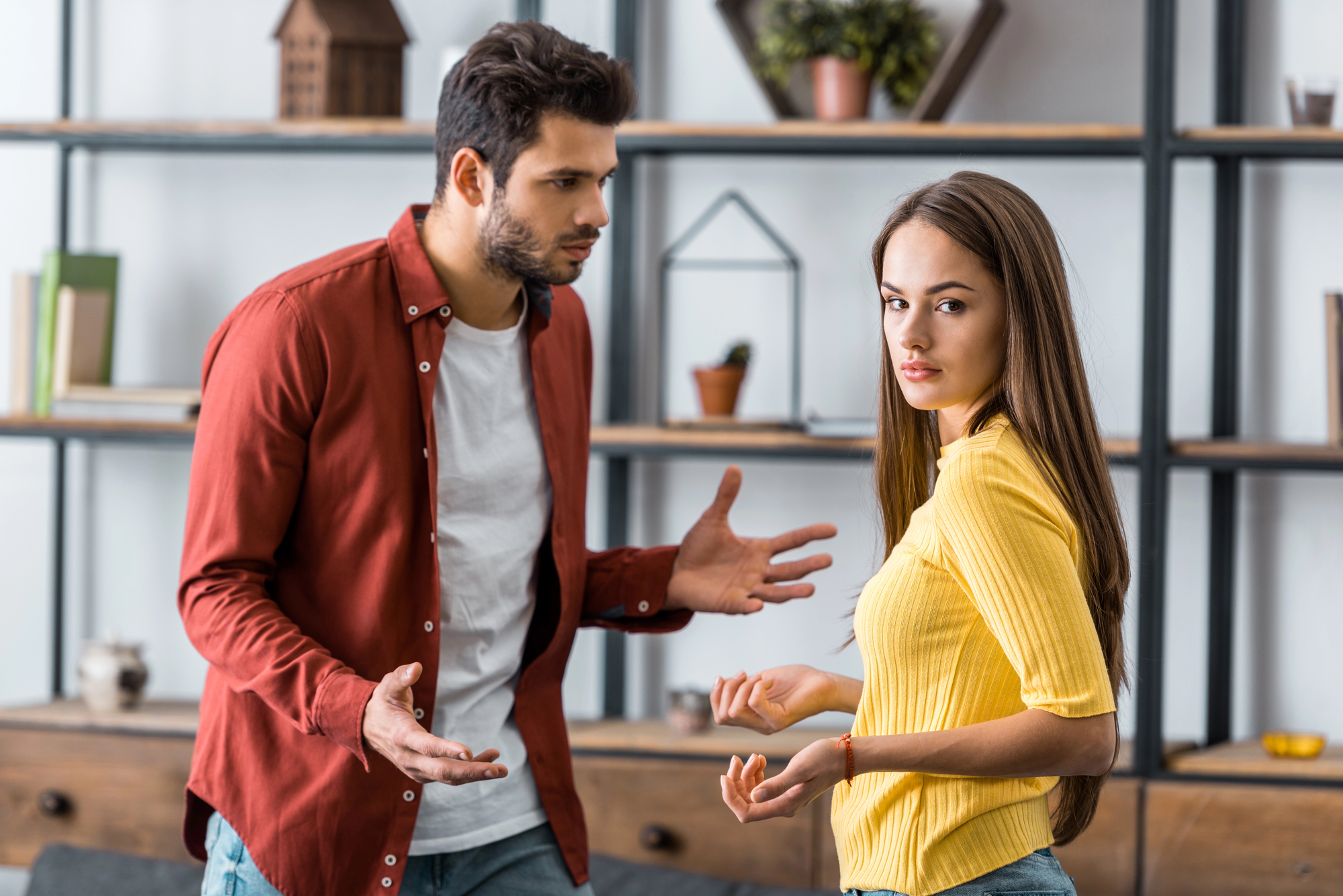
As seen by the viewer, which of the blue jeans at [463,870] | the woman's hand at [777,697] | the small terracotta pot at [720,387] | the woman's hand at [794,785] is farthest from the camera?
the small terracotta pot at [720,387]

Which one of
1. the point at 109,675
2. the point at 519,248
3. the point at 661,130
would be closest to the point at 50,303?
the point at 109,675

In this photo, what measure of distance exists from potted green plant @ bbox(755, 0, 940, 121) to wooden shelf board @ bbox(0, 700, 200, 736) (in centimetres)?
172

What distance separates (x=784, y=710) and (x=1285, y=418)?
1695 mm

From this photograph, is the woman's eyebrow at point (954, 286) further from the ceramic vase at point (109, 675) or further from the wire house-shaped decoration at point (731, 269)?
the ceramic vase at point (109, 675)

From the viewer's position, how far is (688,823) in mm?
2367

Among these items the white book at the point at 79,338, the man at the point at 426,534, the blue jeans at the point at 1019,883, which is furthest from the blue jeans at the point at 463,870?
the white book at the point at 79,338

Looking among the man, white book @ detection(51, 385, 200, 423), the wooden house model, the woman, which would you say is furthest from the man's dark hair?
white book @ detection(51, 385, 200, 423)

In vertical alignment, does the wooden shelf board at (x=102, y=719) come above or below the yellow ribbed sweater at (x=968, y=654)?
below

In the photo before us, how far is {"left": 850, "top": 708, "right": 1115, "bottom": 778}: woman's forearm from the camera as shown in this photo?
3.45ft

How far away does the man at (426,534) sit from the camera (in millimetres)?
1339

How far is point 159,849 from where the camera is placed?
8.14 ft

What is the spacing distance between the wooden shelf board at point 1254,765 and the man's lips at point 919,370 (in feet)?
4.79

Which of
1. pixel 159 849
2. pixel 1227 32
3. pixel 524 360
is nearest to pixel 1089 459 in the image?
pixel 524 360

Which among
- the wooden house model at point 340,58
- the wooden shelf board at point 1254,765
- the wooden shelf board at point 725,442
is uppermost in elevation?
the wooden house model at point 340,58
